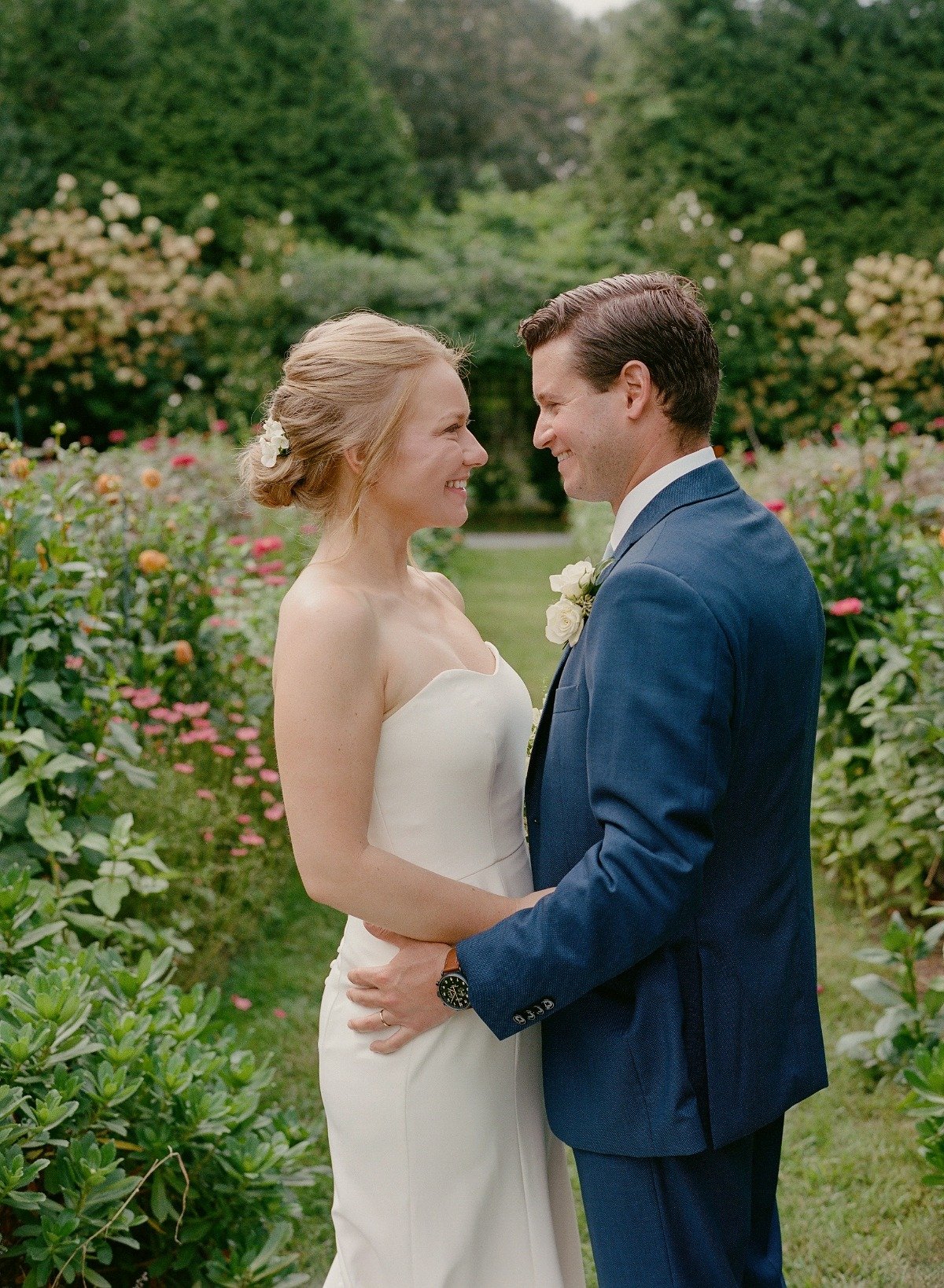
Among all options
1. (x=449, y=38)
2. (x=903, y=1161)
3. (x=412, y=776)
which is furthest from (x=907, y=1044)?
(x=449, y=38)

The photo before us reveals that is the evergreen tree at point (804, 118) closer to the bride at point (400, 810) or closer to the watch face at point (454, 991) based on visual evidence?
the bride at point (400, 810)

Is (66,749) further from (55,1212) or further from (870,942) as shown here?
(870,942)

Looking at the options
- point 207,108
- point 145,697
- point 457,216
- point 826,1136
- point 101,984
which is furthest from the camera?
point 457,216

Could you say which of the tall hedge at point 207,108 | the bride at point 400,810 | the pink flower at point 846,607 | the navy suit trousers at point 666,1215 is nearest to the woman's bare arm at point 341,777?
the bride at point 400,810

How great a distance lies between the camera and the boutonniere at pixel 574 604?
6.09 ft

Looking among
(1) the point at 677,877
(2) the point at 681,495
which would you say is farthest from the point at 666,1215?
(2) the point at 681,495

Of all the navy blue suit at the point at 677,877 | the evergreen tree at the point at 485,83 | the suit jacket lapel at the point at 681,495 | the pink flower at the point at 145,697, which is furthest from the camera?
the evergreen tree at the point at 485,83

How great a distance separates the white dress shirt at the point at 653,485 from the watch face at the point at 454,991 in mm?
694

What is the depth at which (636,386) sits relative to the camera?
175 centimetres

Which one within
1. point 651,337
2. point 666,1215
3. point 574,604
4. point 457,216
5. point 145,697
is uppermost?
point 651,337

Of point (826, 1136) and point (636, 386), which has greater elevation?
point (636, 386)

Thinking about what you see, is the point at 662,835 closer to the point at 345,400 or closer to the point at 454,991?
the point at 454,991

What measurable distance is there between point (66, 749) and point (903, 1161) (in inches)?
95.0

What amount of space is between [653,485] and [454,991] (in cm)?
81
